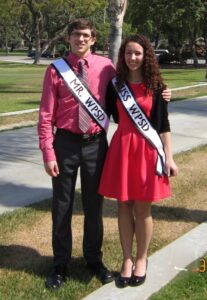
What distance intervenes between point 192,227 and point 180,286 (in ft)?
4.29

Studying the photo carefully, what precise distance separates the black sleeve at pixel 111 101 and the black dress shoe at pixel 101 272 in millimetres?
1095

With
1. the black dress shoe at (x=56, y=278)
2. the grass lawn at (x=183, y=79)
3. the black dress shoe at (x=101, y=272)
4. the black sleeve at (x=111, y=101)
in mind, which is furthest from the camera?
the grass lawn at (x=183, y=79)

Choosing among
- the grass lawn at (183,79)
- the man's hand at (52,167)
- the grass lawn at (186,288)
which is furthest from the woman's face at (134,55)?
the grass lawn at (183,79)

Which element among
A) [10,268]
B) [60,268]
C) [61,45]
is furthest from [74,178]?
[61,45]

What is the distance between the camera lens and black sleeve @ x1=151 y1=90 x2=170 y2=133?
11.4 feet

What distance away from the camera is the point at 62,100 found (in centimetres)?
350

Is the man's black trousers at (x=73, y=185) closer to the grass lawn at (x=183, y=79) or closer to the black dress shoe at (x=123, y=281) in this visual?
the black dress shoe at (x=123, y=281)

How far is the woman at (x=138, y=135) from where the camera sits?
3.42 m

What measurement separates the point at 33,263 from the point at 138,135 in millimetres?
1408

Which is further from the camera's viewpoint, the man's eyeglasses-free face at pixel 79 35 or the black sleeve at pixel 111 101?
the black sleeve at pixel 111 101

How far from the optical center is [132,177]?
351 cm

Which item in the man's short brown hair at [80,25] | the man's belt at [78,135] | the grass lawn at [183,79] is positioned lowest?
the grass lawn at [183,79]

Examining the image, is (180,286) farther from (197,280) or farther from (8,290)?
(8,290)

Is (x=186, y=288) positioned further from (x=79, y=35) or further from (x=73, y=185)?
(x=79, y=35)
